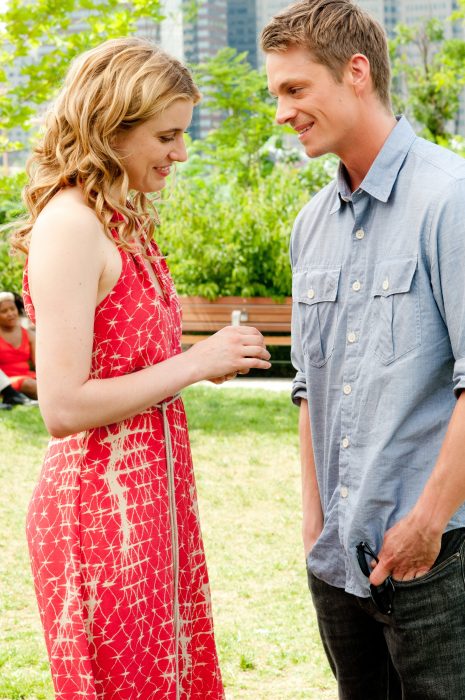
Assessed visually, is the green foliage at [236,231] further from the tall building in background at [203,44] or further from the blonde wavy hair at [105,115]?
the blonde wavy hair at [105,115]

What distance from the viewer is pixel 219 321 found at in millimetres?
12180

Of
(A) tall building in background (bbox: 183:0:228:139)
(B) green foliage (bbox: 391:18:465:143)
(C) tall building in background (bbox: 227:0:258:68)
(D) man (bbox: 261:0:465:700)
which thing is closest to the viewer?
(D) man (bbox: 261:0:465:700)

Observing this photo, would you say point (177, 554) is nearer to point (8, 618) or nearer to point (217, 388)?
point (8, 618)

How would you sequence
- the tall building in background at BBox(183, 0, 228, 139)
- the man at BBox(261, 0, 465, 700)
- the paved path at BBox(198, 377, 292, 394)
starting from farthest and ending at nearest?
the tall building in background at BBox(183, 0, 228, 139)
the paved path at BBox(198, 377, 292, 394)
the man at BBox(261, 0, 465, 700)

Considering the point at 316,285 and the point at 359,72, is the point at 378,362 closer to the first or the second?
the point at 316,285

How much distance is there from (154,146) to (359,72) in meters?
0.50

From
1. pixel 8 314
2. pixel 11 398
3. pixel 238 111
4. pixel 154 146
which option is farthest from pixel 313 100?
pixel 238 111

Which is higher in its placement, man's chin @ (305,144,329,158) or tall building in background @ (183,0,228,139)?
tall building in background @ (183,0,228,139)

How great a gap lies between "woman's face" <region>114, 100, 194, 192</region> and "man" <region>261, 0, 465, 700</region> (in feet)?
0.80

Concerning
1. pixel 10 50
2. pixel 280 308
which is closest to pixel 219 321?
pixel 280 308

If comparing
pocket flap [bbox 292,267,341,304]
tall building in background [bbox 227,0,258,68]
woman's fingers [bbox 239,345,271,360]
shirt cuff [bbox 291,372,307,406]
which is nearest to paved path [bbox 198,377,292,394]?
shirt cuff [bbox 291,372,307,406]

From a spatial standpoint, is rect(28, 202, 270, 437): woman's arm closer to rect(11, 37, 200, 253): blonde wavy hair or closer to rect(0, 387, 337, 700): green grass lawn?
rect(11, 37, 200, 253): blonde wavy hair

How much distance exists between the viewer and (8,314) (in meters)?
10.4

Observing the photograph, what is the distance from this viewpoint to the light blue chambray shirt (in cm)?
204
